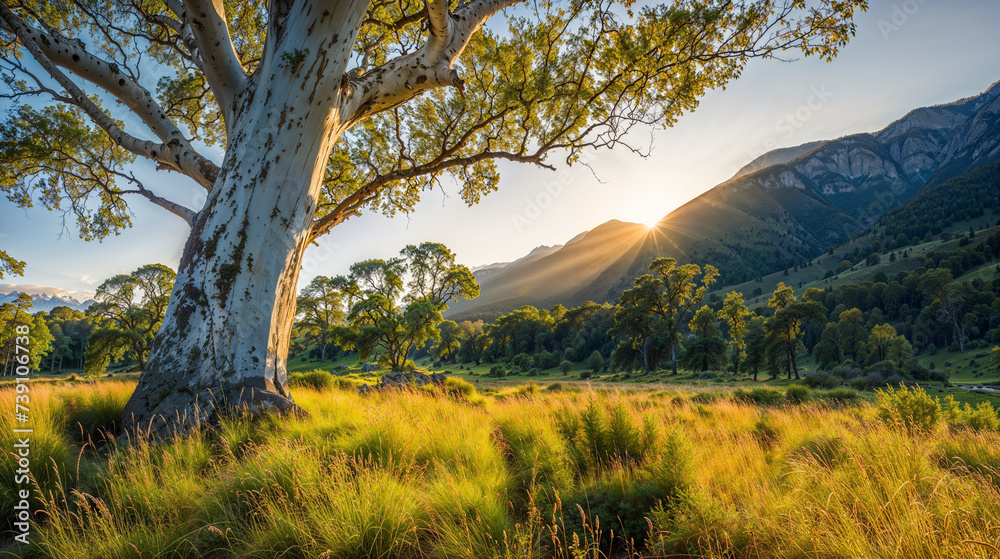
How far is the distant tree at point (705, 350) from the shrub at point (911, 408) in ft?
136

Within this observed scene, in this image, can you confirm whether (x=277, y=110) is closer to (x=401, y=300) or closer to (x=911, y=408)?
(x=911, y=408)

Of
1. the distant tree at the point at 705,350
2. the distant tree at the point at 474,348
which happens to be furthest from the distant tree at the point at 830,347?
the distant tree at the point at 474,348

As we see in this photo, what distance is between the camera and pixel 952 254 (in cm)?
9456

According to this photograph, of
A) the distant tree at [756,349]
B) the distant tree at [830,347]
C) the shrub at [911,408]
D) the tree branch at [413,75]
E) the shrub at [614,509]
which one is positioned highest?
the tree branch at [413,75]

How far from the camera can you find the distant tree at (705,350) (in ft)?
143

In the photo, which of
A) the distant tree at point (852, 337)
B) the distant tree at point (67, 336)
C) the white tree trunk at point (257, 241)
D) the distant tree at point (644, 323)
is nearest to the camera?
the white tree trunk at point (257, 241)

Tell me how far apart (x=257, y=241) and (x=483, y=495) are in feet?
15.8

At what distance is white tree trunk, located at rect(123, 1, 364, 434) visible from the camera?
15.3ft

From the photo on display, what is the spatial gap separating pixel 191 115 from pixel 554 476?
13.6 metres

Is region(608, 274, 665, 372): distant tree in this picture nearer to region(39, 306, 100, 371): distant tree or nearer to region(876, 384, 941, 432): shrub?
region(876, 384, 941, 432): shrub

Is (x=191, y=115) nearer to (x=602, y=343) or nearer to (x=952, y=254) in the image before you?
(x=602, y=343)

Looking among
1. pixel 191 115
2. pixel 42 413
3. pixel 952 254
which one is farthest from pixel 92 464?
pixel 952 254

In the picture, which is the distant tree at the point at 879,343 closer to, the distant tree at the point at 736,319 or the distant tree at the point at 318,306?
the distant tree at the point at 736,319

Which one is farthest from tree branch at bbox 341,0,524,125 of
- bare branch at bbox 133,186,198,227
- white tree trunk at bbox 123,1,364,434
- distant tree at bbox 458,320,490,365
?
distant tree at bbox 458,320,490,365
